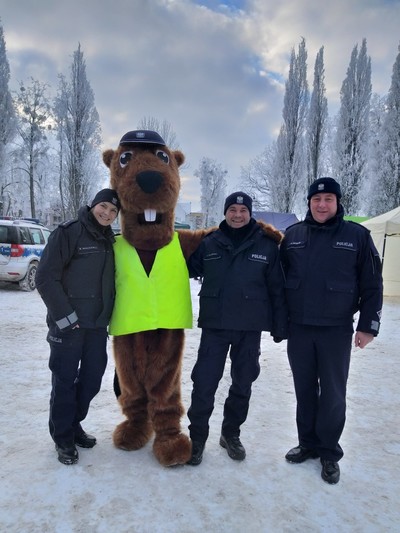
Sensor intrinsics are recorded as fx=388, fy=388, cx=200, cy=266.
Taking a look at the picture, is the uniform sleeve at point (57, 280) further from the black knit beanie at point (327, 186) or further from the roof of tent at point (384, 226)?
the roof of tent at point (384, 226)

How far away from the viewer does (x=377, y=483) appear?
2.43m

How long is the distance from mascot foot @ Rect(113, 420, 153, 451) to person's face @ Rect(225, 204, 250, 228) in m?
1.58

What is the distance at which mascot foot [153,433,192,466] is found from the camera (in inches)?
96.9

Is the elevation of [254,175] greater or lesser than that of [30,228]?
greater

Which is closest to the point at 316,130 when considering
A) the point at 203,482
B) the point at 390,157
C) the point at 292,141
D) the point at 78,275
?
the point at 292,141

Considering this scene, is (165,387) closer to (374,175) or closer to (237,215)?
(237,215)

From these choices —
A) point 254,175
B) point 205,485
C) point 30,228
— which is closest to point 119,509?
point 205,485

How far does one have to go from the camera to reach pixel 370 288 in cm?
253

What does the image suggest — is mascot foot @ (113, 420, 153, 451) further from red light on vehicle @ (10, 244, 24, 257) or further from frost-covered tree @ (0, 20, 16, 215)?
frost-covered tree @ (0, 20, 16, 215)

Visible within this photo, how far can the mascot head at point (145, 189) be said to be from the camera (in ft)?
8.70

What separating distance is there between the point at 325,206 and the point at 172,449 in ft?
6.21

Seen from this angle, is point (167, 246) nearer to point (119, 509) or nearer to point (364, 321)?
point (364, 321)

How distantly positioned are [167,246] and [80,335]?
83 centimetres

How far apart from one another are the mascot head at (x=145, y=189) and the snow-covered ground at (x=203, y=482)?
1.47 meters
